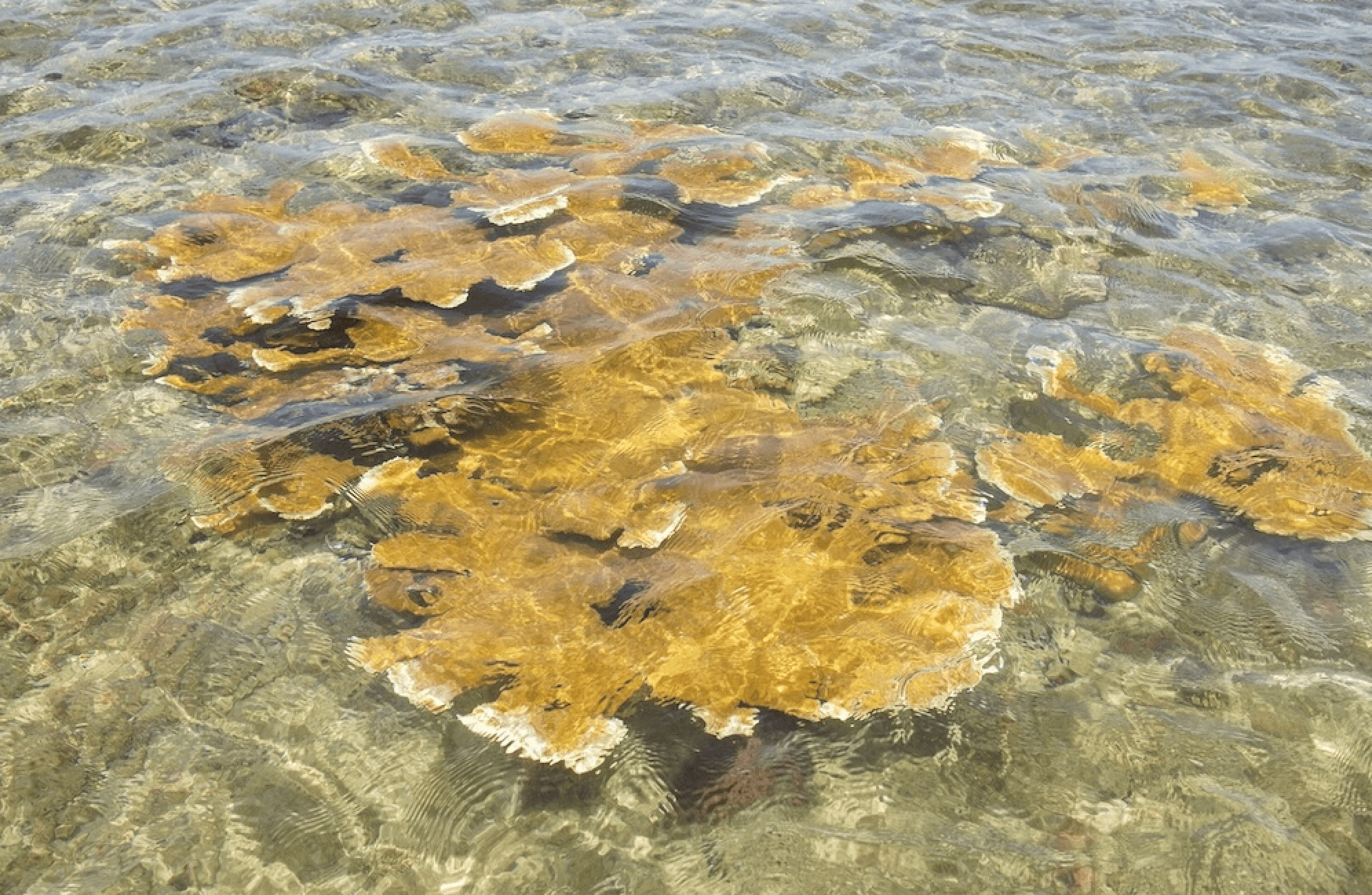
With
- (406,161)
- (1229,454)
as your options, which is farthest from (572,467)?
(406,161)

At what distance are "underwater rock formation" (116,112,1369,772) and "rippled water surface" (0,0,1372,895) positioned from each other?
5.1 inches

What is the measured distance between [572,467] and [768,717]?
1.56 meters

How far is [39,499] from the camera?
4023mm

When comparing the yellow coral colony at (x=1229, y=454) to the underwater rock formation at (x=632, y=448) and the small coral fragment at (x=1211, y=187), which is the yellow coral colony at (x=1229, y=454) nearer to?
the underwater rock formation at (x=632, y=448)

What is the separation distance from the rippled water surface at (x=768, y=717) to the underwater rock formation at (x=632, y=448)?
13 centimetres

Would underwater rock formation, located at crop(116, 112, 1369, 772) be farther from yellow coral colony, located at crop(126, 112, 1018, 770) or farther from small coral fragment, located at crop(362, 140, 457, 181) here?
small coral fragment, located at crop(362, 140, 457, 181)

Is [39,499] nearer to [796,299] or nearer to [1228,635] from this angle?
[796,299]

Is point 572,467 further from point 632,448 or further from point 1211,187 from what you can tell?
point 1211,187

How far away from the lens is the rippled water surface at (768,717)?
283 cm

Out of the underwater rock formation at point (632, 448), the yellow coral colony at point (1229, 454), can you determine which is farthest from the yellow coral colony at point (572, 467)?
the yellow coral colony at point (1229, 454)

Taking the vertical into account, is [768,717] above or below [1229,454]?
below

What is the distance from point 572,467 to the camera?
4.15m

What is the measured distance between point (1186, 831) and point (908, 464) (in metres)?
1.91

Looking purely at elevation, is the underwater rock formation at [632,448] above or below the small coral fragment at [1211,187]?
below
